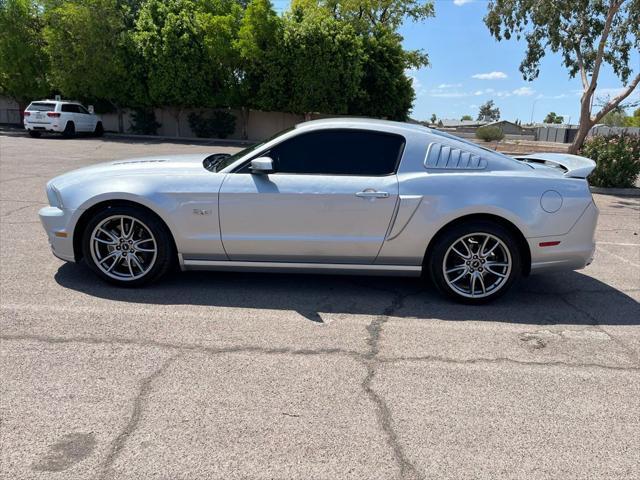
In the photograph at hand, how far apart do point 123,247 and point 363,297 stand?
226 cm

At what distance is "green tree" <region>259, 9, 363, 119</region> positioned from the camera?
26.5 m

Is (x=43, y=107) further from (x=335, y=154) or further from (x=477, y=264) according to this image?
(x=477, y=264)

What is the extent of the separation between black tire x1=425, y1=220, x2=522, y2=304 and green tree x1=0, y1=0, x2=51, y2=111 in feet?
100.0

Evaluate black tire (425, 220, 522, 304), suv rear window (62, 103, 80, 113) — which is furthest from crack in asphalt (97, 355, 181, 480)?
suv rear window (62, 103, 80, 113)

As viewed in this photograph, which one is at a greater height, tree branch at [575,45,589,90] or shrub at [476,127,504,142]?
tree branch at [575,45,589,90]

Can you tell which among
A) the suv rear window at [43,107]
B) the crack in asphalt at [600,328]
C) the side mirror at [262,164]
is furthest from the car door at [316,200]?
the suv rear window at [43,107]

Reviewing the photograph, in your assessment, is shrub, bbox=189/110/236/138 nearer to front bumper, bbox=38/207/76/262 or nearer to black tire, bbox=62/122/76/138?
black tire, bbox=62/122/76/138

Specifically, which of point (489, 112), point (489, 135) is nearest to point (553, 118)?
point (489, 112)

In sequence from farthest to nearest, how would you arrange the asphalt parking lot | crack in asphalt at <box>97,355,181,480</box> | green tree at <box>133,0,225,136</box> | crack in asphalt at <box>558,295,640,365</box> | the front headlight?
green tree at <box>133,0,225,136</box> → the front headlight → crack in asphalt at <box>558,295,640,365</box> → the asphalt parking lot → crack in asphalt at <box>97,355,181,480</box>

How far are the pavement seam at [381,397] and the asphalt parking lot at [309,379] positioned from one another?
0.01 metres

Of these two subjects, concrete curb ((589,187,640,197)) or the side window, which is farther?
concrete curb ((589,187,640,197))

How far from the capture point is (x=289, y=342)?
3857 mm

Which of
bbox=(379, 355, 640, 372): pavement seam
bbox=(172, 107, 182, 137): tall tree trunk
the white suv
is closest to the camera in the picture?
bbox=(379, 355, 640, 372): pavement seam

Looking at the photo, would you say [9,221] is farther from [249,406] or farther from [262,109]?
[262,109]
